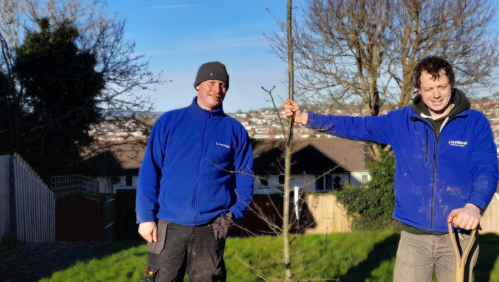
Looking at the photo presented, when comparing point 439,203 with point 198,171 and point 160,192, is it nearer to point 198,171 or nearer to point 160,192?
point 198,171

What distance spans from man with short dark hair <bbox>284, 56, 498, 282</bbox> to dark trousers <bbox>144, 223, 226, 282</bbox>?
1.23 metres

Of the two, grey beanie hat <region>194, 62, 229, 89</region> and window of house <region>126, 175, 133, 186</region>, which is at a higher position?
grey beanie hat <region>194, 62, 229, 89</region>

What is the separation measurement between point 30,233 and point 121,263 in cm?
519

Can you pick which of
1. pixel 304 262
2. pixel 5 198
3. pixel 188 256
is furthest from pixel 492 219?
pixel 188 256

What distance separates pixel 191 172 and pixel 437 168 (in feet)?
5.08

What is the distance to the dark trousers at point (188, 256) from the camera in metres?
3.45

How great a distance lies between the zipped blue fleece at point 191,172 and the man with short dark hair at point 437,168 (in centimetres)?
107

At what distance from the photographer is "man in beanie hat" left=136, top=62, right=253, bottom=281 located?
346 centimetres

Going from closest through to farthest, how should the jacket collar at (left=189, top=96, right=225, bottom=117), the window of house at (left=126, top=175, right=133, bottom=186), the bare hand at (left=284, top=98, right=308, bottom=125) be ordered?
the bare hand at (left=284, top=98, right=308, bottom=125) → the jacket collar at (left=189, top=96, right=225, bottom=117) → the window of house at (left=126, top=175, right=133, bottom=186)

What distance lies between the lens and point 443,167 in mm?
3209

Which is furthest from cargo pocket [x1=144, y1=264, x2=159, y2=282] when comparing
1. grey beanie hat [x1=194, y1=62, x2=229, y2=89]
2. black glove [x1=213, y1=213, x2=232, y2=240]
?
grey beanie hat [x1=194, y1=62, x2=229, y2=89]

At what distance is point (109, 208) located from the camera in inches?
745

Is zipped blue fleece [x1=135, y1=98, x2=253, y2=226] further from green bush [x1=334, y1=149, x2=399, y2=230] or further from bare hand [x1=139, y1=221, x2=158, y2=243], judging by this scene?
green bush [x1=334, y1=149, x2=399, y2=230]

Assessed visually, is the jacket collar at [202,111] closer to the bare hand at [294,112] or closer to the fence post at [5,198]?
the bare hand at [294,112]
